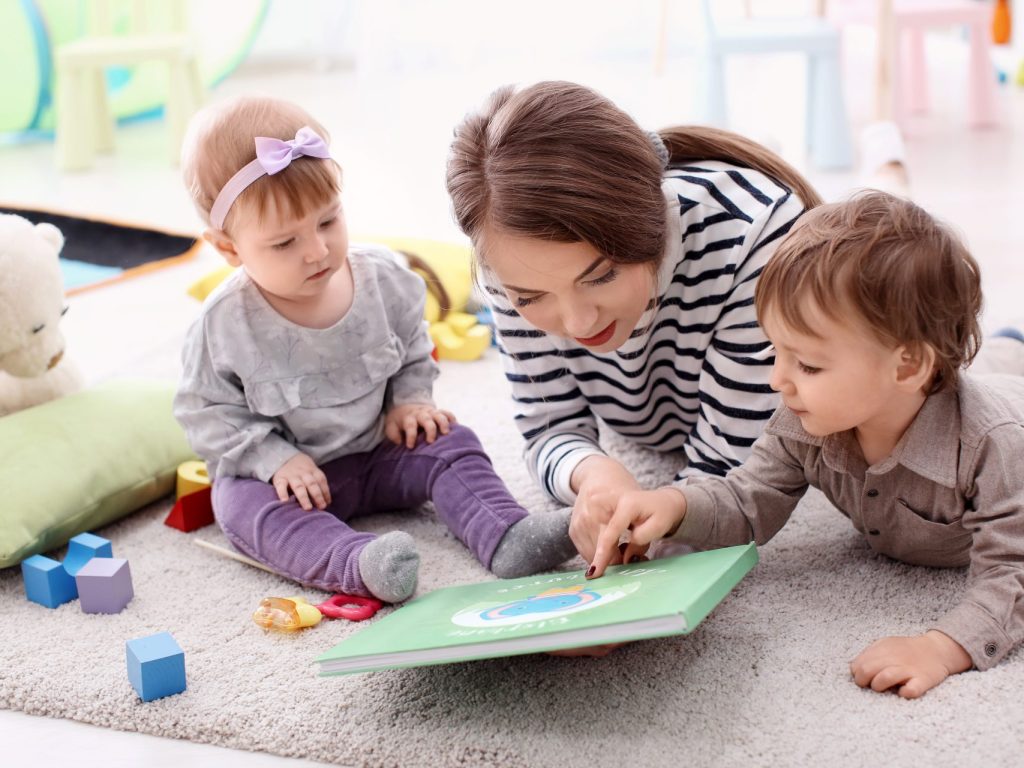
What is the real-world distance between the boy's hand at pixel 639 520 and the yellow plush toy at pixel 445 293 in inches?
29.8

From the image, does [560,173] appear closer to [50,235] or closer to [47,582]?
[47,582]

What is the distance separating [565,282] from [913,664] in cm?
40

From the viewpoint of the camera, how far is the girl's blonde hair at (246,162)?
121 centimetres

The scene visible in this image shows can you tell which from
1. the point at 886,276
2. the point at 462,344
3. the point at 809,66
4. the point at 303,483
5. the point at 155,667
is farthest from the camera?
the point at 809,66

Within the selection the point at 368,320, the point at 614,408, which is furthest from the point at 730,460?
the point at 368,320

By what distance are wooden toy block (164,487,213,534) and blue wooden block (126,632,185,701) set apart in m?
0.31

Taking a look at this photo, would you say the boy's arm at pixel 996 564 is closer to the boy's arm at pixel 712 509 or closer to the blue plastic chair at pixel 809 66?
the boy's arm at pixel 712 509

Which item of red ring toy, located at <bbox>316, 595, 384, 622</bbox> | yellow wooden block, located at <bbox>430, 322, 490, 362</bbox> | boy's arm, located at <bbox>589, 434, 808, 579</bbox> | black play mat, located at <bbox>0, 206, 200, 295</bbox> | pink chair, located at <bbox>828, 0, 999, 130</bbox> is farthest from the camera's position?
pink chair, located at <bbox>828, 0, 999, 130</bbox>

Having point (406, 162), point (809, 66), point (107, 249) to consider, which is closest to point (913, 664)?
point (107, 249)

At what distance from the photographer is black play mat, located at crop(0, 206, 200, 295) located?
7.17ft

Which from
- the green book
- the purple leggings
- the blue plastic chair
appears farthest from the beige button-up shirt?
the blue plastic chair

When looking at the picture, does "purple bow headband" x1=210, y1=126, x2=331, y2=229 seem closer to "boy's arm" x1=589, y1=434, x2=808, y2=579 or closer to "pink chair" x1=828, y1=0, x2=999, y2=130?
"boy's arm" x1=589, y1=434, x2=808, y2=579

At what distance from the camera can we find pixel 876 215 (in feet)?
2.97

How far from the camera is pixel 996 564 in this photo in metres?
0.95
